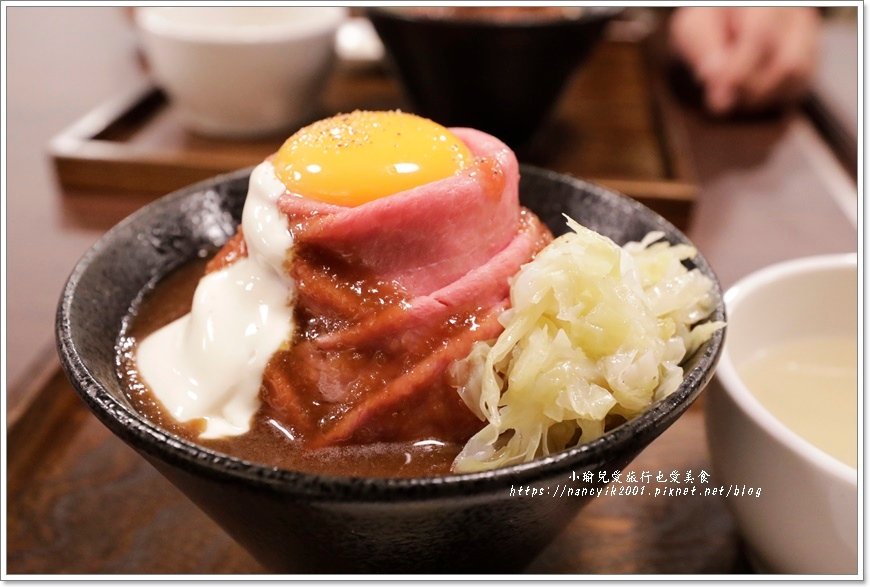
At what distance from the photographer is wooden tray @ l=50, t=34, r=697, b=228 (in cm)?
260

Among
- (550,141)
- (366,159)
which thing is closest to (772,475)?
(366,159)

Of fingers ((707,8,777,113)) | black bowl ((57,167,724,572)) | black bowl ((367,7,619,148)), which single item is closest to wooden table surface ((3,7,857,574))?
fingers ((707,8,777,113))

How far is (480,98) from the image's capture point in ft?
8.70

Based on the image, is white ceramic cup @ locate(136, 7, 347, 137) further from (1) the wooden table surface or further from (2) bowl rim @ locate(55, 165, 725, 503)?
(2) bowl rim @ locate(55, 165, 725, 503)

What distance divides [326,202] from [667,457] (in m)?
0.97

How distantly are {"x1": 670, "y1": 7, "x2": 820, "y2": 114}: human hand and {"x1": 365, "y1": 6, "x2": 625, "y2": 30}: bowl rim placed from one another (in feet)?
2.85

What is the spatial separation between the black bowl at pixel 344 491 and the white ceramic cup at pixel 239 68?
52.5 inches

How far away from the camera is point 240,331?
1276mm

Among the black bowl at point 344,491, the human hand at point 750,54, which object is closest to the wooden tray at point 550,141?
the human hand at point 750,54

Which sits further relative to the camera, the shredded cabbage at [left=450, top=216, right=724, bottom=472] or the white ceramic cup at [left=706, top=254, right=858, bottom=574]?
the white ceramic cup at [left=706, top=254, right=858, bottom=574]

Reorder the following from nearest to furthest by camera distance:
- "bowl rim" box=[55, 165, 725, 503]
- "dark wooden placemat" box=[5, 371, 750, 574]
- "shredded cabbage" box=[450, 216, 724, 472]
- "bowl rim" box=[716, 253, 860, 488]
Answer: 1. "bowl rim" box=[55, 165, 725, 503]
2. "shredded cabbage" box=[450, 216, 724, 472]
3. "bowl rim" box=[716, 253, 860, 488]
4. "dark wooden placemat" box=[5, 371, 750, 574]

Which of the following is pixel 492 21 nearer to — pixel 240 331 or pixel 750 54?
pixel 750 54

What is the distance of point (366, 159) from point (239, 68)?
1.66 metres
